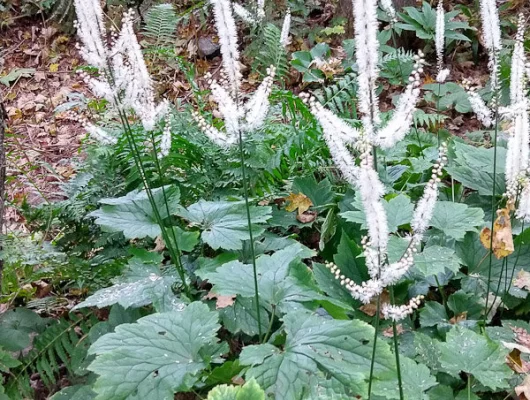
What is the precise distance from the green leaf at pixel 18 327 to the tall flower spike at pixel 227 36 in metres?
1.61

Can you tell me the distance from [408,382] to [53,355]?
155 cm

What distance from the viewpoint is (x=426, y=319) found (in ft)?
6.99

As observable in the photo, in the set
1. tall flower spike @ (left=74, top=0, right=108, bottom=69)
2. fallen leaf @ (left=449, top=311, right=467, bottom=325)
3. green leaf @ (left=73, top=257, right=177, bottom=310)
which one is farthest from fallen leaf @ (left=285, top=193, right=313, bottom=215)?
tall flower spike @ (left=74, top=0, right=108, bottom=69)

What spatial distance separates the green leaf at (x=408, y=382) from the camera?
5.21ft

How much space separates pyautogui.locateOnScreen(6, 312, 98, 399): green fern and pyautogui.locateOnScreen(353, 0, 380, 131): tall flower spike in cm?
168

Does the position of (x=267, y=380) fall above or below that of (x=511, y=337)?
above

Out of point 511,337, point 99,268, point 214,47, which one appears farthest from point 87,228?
Result: point 214,47

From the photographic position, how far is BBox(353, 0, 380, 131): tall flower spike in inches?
42.1

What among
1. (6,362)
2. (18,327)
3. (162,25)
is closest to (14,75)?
(162,25)

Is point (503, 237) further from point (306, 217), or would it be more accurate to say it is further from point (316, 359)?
point (306, 217)

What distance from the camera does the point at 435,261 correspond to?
1962 millimetres

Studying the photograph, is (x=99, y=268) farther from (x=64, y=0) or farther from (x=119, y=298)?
(x=64, y=0)

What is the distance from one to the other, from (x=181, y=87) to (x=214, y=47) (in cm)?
76

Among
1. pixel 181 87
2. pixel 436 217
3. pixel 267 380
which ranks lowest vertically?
pixel 267 380
